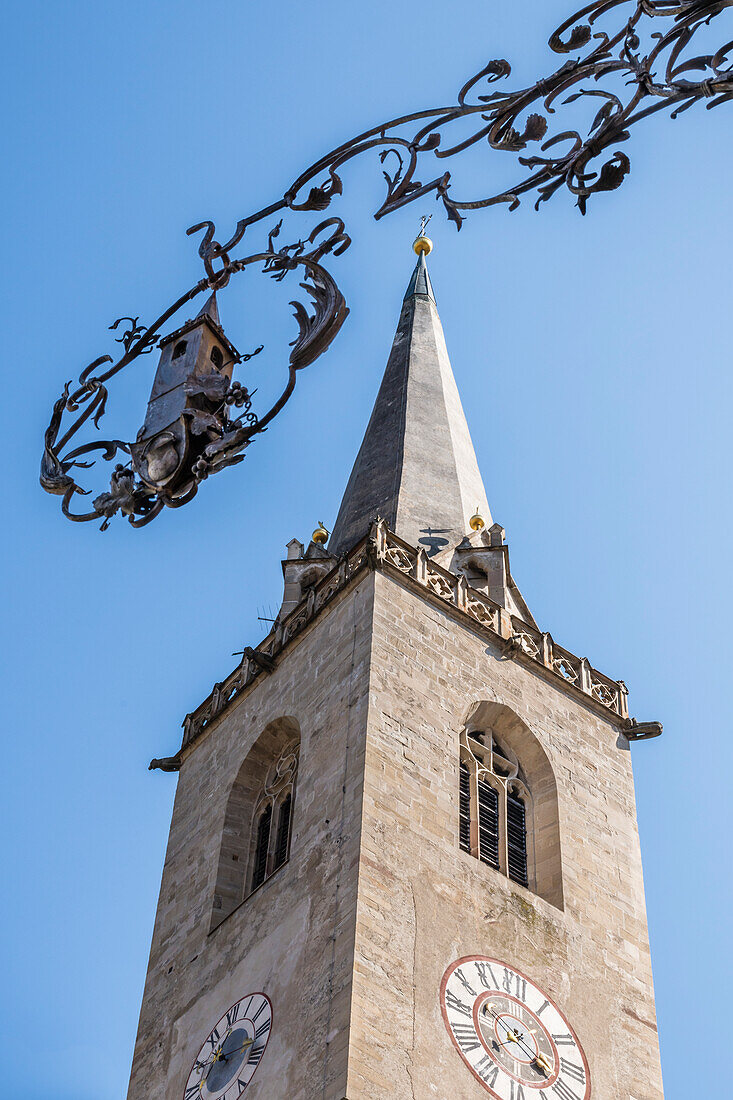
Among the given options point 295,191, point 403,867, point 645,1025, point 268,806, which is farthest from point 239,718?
point 295,191

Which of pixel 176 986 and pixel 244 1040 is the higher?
pixel 176 986

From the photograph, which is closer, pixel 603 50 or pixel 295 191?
pixel 603 50

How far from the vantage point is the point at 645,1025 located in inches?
818

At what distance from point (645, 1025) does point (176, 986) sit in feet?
18.1

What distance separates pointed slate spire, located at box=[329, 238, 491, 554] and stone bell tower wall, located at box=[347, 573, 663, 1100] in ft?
12.0

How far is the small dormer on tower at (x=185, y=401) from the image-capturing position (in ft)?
26.7

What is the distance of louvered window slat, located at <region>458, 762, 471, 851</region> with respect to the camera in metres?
21.2

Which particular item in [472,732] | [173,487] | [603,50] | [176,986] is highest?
[472,732]

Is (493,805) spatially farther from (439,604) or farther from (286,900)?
(286,900)

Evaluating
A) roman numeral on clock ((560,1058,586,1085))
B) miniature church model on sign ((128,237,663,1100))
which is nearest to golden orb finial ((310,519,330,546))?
miniature church model on sign ((128,237,663,1100))

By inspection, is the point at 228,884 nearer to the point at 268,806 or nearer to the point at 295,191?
the point at 268,806

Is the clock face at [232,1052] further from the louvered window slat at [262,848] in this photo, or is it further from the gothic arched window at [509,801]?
the gothic arched window at [509,801]

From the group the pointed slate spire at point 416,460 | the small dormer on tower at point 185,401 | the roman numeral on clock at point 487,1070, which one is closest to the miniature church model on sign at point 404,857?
the roman numeral on clock at point 487,1070

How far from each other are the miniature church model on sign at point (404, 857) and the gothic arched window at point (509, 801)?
1.3 inches
